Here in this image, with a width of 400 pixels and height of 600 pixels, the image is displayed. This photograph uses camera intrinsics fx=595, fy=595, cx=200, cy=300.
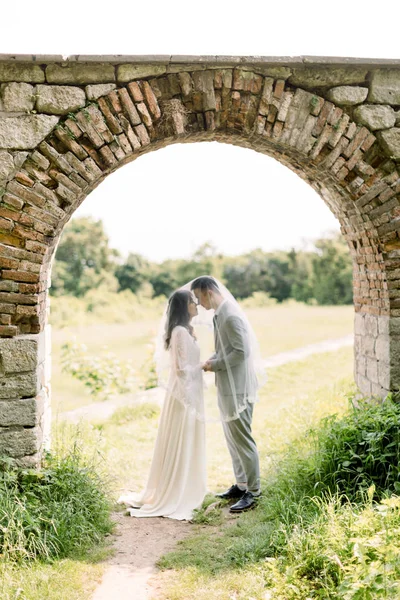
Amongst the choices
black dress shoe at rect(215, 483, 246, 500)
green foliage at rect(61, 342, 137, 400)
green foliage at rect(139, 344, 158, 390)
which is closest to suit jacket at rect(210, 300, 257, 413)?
black dress shoe at rect(215, 483, 246, 500)

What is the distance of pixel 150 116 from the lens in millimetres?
4836

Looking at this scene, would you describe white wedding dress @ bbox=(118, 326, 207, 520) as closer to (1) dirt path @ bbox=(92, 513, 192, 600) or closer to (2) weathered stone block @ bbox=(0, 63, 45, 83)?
(1) dirt path @ bbox=(92, 513, 192, 600)

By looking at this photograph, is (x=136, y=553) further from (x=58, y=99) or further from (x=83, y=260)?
(x=83, y=260)

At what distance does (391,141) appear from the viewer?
5098mm

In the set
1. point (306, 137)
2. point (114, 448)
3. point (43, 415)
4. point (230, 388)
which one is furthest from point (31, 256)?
point (114, 448)

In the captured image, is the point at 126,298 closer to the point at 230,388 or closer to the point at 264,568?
the point at 230,388

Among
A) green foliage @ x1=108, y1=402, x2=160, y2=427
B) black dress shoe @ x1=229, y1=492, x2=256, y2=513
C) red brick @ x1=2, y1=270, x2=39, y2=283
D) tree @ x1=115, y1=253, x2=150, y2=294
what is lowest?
black dress shoe @ x1=229, y1=492, x2=256, y2=513

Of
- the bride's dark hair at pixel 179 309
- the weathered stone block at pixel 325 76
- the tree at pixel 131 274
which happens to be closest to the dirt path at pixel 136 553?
the bride's dark hair at pixel 179 309

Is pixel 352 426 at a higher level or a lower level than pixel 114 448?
higher

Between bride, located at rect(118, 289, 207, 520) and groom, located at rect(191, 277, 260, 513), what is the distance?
21 cm

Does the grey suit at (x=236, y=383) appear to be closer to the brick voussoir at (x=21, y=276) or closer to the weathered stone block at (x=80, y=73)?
the brick voussoir at (x=21, y=276)

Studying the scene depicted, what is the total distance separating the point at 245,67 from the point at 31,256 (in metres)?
2.33

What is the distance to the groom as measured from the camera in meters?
5.39

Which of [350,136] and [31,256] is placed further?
[350,136]
